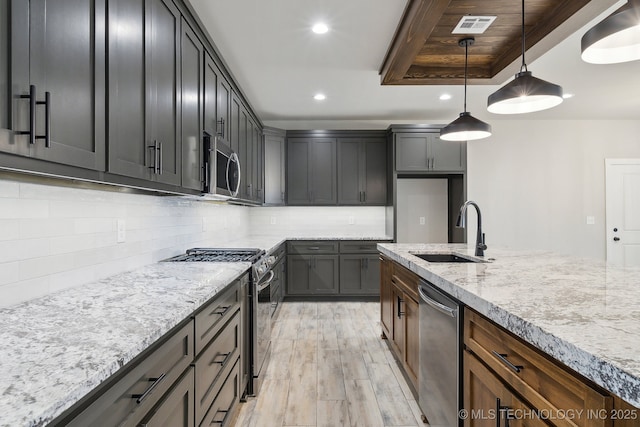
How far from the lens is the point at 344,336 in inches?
131

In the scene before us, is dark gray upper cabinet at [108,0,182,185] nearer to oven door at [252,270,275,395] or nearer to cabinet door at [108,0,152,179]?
cabinet door at [108,0,152,179]

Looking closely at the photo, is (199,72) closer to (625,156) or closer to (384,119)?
(384,119)

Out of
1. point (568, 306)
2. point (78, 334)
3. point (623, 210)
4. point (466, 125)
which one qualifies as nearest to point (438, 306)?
point (568, 306)

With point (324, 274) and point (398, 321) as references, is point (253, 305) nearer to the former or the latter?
point (398, 321)

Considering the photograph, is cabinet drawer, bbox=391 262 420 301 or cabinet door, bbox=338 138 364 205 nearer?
cabinet drawer, bbox=391 262 420 301

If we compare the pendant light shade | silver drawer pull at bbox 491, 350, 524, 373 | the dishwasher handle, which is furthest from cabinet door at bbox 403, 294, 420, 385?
the pendant light shade

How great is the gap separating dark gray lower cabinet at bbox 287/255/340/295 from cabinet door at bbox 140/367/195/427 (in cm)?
335

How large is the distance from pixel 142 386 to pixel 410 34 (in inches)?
96.8

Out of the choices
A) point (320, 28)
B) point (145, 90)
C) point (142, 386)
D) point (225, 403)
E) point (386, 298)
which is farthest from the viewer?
point (386, 298)

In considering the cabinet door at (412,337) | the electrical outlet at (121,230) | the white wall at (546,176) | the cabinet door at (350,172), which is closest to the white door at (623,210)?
the white wall at (546,176)

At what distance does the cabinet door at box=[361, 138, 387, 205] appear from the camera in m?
4.94

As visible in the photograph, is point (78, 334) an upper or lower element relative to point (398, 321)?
upper

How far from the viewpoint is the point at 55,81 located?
96 cm

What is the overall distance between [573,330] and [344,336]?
106 inches
